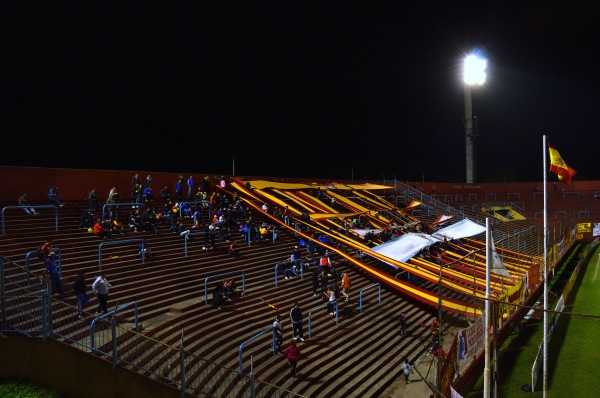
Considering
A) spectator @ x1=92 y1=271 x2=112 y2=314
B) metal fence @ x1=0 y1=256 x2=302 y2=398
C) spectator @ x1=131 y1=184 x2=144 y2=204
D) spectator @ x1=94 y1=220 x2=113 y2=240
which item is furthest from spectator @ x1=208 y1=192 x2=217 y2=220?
metal fence @ x1=0 y1=256 x2=302 y2=398

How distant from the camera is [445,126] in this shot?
67625 millimetres

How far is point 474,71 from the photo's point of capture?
54.2 metres

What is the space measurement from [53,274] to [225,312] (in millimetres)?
4764

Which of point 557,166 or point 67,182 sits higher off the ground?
point 557,166

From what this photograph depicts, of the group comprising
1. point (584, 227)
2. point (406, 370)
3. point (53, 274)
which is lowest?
point (406, 370)

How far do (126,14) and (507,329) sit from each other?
29.6 m

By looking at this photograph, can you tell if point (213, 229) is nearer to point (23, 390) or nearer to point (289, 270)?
point (289, 270)

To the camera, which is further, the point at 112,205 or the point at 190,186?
the point at 190,186

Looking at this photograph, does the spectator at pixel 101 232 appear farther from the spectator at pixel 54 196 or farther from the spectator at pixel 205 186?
the spectator at pixel 205 186

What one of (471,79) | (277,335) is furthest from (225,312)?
(471,79)

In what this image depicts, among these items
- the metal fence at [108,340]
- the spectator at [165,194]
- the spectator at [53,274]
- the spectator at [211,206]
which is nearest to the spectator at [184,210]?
the spectator at [211,206]

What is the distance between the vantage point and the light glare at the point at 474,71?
2136 inches

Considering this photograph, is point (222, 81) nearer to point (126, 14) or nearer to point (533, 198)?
point (126, 14)

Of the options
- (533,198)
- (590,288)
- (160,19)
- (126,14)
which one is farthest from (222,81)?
(533,198)
